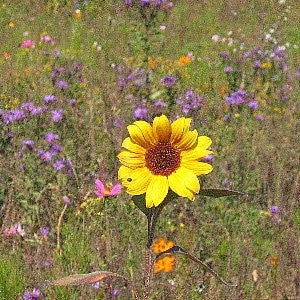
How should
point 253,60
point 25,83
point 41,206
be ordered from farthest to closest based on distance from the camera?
point 253,60 → point 25,83 → point 41,206

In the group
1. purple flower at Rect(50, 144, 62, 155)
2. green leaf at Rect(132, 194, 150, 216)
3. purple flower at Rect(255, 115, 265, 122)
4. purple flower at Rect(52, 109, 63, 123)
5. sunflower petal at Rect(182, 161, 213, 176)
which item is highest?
purple flower at Rect(255, 115, 265, 122)

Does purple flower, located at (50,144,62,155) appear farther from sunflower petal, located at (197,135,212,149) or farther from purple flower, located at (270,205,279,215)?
sunflower petal, located at (197,135,212,149)

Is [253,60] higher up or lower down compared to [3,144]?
higher up

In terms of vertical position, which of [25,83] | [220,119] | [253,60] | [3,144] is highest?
[253,60]

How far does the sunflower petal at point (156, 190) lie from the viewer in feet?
2.79

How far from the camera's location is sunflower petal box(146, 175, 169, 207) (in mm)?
851

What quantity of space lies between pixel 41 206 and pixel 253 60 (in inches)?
92.7

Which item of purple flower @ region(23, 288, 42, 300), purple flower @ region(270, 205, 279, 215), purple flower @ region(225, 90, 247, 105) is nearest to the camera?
purple flower @ region(23, 288, 42, 300)

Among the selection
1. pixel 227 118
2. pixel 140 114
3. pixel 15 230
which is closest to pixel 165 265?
pixel 15 230

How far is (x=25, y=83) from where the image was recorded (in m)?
3.73

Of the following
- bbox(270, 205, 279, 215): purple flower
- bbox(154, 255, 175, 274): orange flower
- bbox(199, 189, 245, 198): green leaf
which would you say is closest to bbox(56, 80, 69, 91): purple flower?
bbox(270, 205, 279, 215): purple flower

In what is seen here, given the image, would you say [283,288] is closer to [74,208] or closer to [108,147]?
[74,208]

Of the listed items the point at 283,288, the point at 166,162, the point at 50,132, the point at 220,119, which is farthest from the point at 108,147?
the point at 166,162

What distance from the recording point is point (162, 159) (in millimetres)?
939
